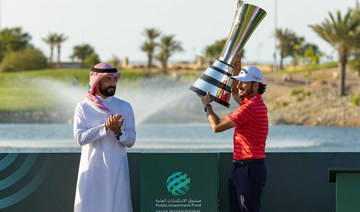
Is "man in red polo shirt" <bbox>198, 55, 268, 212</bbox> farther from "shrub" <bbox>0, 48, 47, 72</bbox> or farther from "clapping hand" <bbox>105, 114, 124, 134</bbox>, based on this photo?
"shrub" <bbox>0, 48, 47, 72</bbox>

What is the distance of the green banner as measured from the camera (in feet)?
18.2

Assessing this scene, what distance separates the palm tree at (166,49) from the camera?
65.6 m

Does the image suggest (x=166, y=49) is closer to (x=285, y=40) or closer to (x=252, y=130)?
(x=285, y=40)

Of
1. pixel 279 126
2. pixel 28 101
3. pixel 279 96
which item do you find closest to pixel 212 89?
pixel 279 126

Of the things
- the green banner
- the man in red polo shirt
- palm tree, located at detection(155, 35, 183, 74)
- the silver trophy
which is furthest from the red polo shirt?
palm tree, located at detection(155, 35, 183, 74)

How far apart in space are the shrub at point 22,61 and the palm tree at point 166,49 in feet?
50.6

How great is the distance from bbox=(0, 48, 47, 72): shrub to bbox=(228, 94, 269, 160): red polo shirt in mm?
69150

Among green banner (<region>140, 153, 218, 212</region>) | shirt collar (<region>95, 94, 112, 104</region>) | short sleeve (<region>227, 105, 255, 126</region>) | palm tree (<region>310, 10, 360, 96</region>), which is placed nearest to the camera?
short sleeve (<region>227, 105, 255, 126</region>)

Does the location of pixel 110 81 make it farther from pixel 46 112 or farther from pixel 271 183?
pixel 46 112

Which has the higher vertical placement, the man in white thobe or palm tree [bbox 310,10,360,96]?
palm tree [bbox 310,10,360,96]

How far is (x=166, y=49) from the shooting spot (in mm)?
66938

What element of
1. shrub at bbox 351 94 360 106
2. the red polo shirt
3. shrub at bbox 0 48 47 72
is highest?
shrub at bbox 0 48 47 72

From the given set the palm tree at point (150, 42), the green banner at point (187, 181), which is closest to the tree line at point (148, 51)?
the palm tree at point (150, 42)

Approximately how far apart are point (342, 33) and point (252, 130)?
4994 cm
